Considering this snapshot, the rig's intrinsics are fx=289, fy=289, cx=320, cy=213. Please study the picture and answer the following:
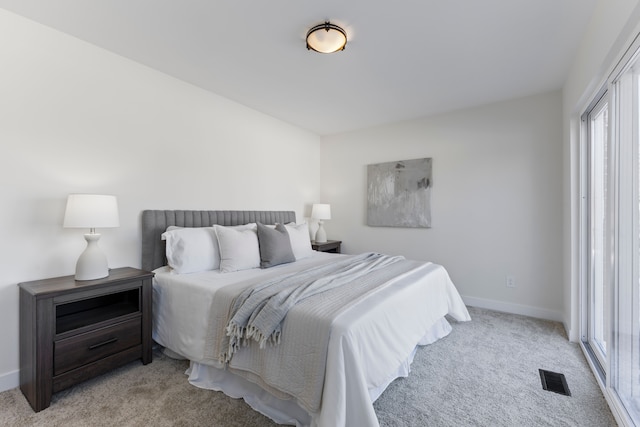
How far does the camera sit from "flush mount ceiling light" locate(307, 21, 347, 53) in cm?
203

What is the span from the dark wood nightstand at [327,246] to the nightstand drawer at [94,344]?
2.42 metres

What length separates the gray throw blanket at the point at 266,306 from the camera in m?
1.57

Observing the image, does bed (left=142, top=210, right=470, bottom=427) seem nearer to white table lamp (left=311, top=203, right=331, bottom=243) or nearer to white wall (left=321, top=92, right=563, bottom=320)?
white wall (left=321, top=92, right=563, bottom=320)

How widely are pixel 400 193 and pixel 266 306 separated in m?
2.94

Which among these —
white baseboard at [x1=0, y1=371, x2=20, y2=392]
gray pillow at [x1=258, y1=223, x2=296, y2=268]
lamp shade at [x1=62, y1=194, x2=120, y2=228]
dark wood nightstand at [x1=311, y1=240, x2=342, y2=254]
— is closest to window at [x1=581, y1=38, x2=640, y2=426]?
gray pillow at [x1=258, y1=223, x2=296, y2=268]

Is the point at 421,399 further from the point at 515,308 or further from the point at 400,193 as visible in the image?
the point at 400,193

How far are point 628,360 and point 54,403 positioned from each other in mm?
3368

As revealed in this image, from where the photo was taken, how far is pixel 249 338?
1662 mm

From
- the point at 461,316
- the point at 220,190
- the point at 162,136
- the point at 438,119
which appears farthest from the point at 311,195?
the point at 461,316

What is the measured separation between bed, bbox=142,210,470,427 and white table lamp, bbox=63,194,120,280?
1.47ft

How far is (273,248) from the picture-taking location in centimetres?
279

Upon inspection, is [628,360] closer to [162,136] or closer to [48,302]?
[48,302]

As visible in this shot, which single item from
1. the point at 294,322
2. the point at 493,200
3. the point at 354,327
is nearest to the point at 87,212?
the point at 294,322

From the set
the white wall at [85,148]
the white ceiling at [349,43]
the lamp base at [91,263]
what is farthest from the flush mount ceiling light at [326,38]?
the lamp base at [91,263]
